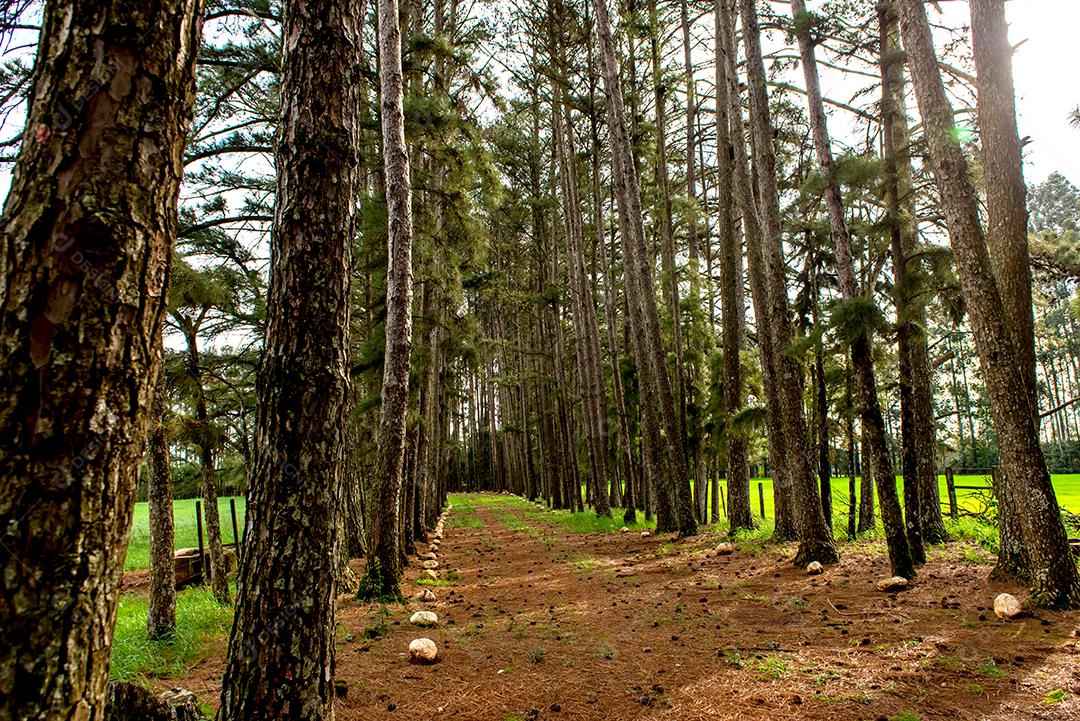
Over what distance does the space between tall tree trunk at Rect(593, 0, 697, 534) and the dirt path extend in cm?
340

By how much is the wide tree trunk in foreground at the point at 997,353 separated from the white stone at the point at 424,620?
5.53 m

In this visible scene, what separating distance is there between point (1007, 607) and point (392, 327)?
Answer: 6751 mm

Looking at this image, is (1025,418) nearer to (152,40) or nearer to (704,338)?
(152,40)

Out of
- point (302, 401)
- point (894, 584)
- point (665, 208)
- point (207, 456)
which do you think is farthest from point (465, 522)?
point (302, 401)

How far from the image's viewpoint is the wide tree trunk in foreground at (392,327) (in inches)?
277

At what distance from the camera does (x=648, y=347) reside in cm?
1263

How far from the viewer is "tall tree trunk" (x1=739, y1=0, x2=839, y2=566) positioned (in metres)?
7.98

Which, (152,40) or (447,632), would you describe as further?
(447,632)

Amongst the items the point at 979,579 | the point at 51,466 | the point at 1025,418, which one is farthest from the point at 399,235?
the point at 979,579

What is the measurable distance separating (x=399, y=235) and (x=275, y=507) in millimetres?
5028

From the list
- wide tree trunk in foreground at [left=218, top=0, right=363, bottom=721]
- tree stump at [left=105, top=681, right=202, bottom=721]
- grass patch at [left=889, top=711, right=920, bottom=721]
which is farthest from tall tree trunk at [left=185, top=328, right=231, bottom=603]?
grass patch at [left=889, top=711, right=920, bottom=721]

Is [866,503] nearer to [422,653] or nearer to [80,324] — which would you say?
[422,653]

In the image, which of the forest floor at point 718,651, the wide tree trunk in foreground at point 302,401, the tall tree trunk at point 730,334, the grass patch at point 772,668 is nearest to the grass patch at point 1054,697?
the forest floor at point 718,651

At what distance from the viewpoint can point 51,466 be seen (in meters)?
1.42
